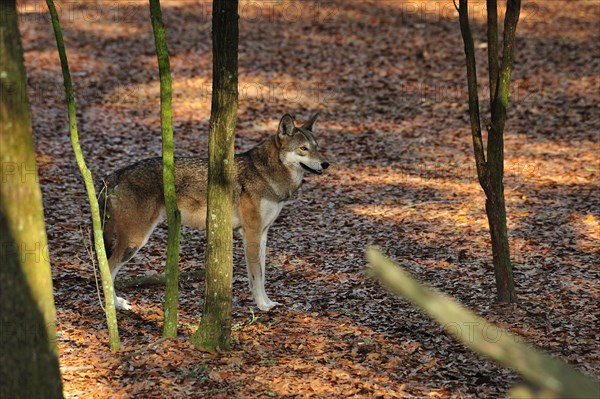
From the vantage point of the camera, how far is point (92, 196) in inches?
→ 280

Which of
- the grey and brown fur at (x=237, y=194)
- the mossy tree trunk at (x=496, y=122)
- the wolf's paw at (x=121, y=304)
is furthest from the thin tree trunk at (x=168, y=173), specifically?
the mossy tree trunk at (x=496, y=122)

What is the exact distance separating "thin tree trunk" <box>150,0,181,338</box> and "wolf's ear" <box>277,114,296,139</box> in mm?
2349

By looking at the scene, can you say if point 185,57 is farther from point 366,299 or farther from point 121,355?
point 121,355

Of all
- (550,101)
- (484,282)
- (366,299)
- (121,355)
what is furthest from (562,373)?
(550,101)

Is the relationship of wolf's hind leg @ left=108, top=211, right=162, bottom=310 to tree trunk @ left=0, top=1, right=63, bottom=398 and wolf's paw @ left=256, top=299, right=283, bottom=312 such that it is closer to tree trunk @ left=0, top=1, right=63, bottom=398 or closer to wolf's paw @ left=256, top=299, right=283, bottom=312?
wolf's paw @ left=256, top=299, right=283, bottom=312

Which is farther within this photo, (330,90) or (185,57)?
(185,57)

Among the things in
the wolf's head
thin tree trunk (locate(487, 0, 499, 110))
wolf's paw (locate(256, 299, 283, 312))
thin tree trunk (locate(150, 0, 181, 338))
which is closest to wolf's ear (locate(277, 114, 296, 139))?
the wolf's head

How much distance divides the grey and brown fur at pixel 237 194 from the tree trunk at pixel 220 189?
1.69 m

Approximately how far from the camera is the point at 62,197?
13375 millimetres

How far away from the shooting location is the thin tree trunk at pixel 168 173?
713cm

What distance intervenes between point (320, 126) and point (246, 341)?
10.5m

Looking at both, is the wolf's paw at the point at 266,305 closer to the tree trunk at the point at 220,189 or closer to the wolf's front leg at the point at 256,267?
the wolf's front leg at the point at 256,267

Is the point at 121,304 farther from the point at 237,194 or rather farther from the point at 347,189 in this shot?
the point at 347,189

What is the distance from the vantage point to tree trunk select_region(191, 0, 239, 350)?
23.3 ft
